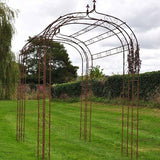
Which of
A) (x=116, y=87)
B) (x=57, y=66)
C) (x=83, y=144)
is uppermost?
(x=57, y=66)

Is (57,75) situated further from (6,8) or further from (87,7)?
(87,7)

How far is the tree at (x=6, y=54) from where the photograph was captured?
13.3 m

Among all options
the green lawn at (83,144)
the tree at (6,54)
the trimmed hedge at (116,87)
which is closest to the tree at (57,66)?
the trimmed hedge at (116,87)

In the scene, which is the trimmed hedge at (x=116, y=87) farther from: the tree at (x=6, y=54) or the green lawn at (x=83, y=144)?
the tree at (x=6, y=54)

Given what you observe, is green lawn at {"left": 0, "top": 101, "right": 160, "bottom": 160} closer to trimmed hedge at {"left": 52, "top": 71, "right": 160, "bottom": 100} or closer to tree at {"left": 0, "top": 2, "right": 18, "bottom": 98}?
trimmed hedge at {"left": 52, "top": 71, "right": 160, "bottom": 100}

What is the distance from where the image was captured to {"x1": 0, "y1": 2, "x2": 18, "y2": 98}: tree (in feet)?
43.7

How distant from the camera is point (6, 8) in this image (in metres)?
13.6

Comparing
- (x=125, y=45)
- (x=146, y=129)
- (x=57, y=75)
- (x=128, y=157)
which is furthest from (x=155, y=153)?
(x=57, y=75)

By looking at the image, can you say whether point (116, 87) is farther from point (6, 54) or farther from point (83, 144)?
point (83, 144)

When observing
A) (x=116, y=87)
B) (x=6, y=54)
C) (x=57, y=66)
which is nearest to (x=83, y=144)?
(x=116, y=87)

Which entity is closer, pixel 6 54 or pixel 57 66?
pixel 6 54

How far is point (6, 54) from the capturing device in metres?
13.7

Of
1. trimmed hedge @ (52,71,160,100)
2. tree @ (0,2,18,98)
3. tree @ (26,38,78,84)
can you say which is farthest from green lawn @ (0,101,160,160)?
tree @ (26,38,78,84)

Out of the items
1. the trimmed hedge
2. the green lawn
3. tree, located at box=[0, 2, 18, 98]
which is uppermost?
tree, located at box=[0, 2, 18, 98]
